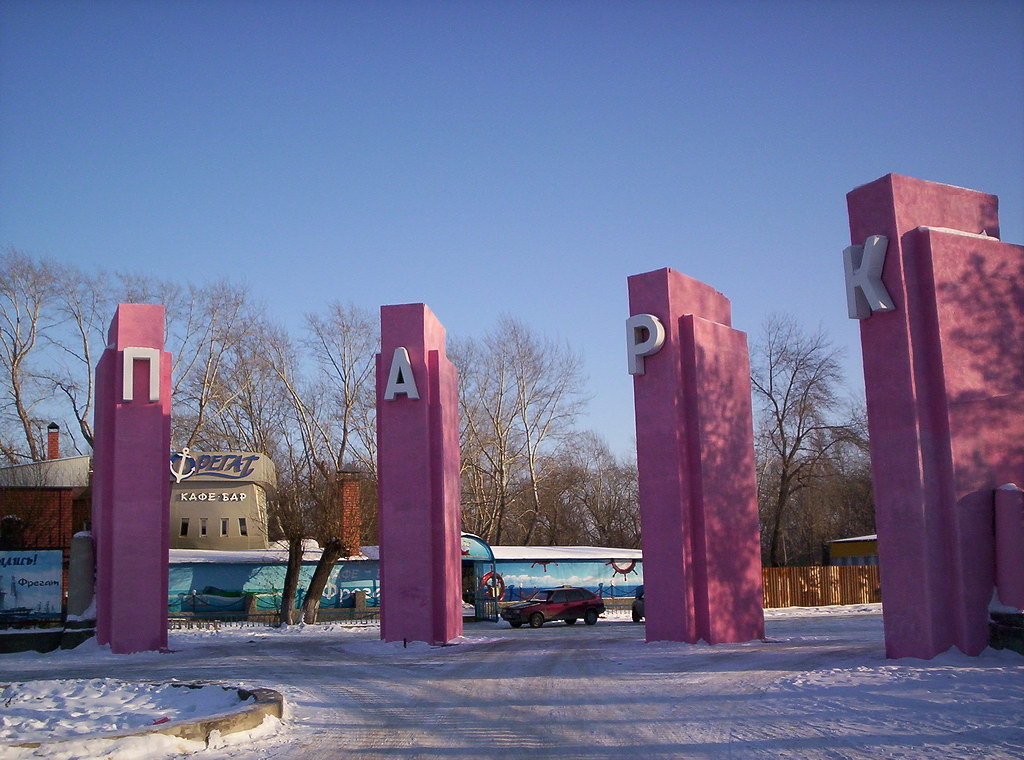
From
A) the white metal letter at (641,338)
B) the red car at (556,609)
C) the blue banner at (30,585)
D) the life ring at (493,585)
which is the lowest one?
the red car at (556,609)

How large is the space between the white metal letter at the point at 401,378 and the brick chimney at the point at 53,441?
33.2 meters

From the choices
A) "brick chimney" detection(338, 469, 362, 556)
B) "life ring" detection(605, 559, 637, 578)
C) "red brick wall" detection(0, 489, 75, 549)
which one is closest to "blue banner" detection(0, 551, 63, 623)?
"brick chimney" detection(338, 469, 362, 556)

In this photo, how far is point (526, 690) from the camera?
48.5ft

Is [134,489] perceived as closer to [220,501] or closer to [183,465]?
[183,465]

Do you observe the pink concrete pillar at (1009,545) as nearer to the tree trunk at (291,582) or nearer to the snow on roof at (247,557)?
the tree trunk at (291,582)

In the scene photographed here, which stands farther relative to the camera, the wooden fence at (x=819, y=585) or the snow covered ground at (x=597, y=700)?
the wooden fence at (x=819, y=585)

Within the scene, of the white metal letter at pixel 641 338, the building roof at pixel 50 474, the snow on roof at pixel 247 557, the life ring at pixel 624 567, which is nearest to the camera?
the white metal letter at pixel 641 338

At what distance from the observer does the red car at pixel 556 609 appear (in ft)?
115

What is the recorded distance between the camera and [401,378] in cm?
2547

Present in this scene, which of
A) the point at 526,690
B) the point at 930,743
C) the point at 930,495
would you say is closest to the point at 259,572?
the point at 526,690

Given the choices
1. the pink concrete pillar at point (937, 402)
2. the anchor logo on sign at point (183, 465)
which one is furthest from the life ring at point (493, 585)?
the pink concrete pillar at point (937, 402)

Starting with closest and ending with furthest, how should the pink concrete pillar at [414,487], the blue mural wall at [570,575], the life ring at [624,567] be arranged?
the pink concrete pillar at [414,487]
the blue mural wall at [570,575]
the life ring at [624,567]

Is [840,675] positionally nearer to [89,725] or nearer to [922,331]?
[922,331]

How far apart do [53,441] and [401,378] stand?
3436 cm
